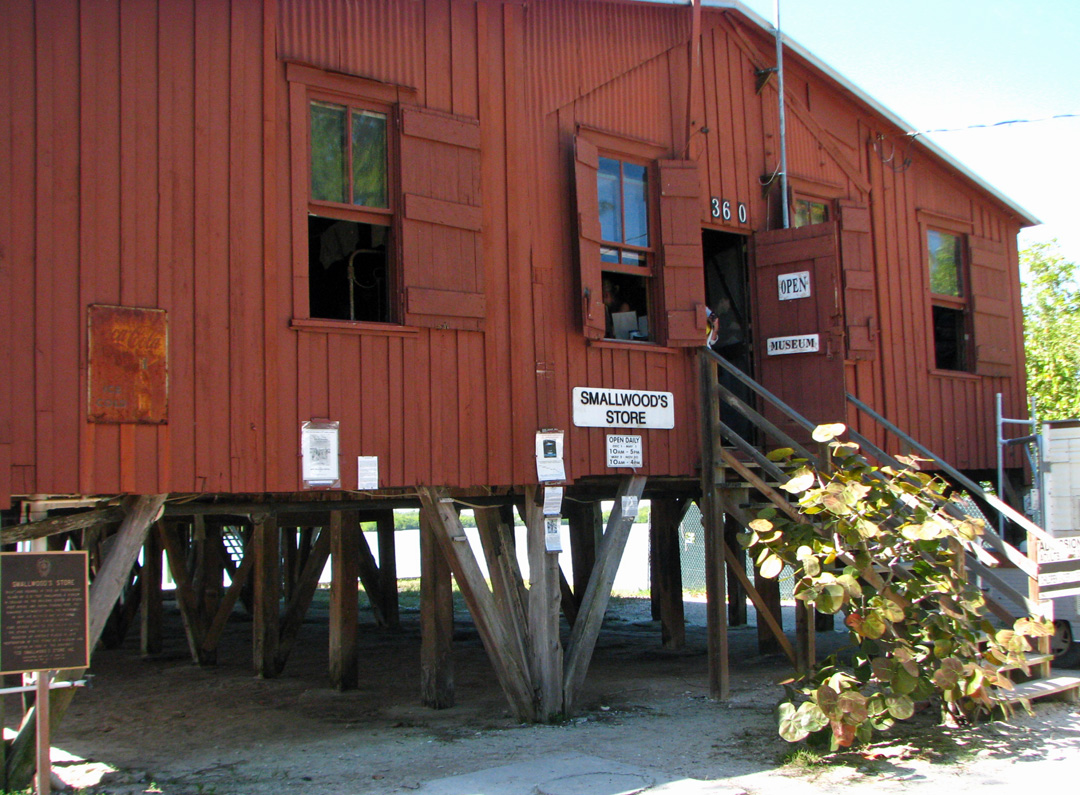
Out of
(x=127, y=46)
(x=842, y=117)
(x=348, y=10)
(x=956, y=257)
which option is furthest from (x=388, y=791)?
(x=956, y=257)

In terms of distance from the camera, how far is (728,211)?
994cm

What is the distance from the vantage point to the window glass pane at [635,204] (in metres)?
9.21

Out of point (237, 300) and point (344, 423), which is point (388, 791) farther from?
point (237, 300)

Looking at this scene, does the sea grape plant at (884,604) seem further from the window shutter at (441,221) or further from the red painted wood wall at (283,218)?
the window shutter at (441,221)

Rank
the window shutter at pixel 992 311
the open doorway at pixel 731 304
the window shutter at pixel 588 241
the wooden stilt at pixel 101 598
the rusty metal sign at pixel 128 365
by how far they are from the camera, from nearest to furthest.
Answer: the wooden stilt at pixel 101 598, the rusty metal sign at pixel 128 365, the window shutter at pixel 588 241, the open doorway at pixel 731 304, the window shutter at pixel 992 311

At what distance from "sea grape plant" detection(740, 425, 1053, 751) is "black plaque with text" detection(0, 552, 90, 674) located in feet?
14.0

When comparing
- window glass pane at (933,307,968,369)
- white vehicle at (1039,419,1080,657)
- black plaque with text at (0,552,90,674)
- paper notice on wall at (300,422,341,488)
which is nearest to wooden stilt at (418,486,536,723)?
paper notice on wall at (300,422,341,488)

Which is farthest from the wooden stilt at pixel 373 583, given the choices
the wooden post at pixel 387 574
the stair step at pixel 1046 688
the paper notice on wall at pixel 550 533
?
the stair step at pixel 1046 688

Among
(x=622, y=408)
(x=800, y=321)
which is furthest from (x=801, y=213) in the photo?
(x=622, y=408)

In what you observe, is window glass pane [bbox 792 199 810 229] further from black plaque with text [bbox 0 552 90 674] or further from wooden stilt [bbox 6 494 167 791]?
black plaque with text [bbox 0 552 90 674]

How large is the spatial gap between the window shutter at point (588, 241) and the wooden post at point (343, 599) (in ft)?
11.3

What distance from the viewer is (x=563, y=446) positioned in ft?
27.3

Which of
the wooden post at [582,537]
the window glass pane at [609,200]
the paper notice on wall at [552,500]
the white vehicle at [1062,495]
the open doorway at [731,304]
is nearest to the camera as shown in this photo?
the paper notice on wall at [552,500]

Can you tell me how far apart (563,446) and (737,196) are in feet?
10.9
